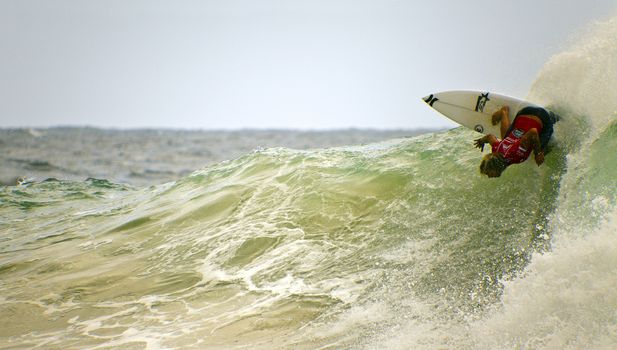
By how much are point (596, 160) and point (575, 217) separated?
1.21 metres

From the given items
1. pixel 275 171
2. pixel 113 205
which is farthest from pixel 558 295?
pixel 113 205

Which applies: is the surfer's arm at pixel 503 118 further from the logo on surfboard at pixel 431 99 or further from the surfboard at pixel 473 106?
the logo on surfboard at pixel 431 99

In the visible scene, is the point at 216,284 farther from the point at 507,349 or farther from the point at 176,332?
the point at 507,349

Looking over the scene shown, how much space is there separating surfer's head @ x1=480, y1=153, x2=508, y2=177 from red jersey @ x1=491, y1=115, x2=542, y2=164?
3.1 inches

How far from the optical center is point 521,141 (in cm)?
671

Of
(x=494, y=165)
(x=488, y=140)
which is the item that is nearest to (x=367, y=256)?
(x=494, y=165)

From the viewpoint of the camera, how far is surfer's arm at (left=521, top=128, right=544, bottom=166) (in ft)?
21.8

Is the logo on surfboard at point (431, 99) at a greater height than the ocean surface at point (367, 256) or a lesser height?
greater

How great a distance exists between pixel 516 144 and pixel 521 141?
0.27 ft

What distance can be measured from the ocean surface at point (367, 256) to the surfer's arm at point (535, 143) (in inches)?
18.2

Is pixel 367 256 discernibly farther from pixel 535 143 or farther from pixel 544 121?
pixel 544 121

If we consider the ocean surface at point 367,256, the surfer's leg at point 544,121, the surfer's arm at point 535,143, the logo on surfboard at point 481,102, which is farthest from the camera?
the logo on surfboard at point 481,102

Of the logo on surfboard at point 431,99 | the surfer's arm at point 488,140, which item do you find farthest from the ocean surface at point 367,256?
the logo on surfboard at point 431,99

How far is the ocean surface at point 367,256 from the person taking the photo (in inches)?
183
